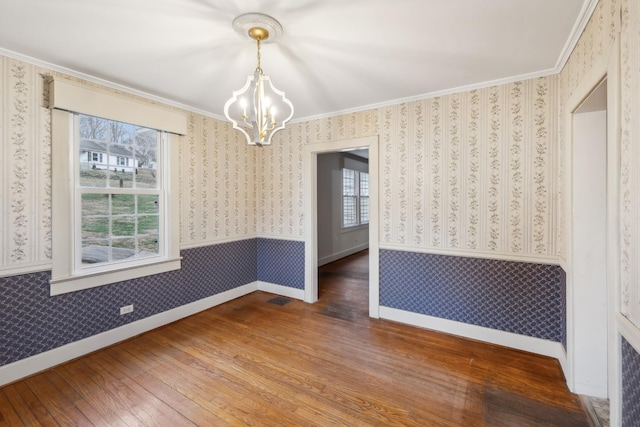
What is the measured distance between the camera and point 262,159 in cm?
434

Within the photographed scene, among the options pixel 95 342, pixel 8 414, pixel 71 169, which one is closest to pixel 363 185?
pixel 71 169

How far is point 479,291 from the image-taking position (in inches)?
112

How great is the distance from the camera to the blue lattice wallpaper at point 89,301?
2213mm

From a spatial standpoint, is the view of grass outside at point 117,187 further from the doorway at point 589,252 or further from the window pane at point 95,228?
the doorway at point 589,252

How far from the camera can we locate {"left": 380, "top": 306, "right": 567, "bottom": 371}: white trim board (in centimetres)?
253

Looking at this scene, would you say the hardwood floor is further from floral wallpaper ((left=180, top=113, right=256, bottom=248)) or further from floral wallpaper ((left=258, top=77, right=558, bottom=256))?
floral wallpaper ((left=180, top=113, right=256, bottom=248))

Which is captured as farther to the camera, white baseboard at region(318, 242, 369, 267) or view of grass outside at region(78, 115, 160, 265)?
white baseboard at region(318, 242, 369, 267)

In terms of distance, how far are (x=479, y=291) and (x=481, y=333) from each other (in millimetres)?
418

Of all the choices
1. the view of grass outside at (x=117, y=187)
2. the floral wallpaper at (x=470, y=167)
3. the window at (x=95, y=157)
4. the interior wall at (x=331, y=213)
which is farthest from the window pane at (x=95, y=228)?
the interior wall at (x=331, y=213)

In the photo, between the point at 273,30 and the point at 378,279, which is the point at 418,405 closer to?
the point at 378,279

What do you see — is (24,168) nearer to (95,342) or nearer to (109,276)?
(109,276)

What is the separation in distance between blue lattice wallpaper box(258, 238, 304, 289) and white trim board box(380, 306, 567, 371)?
130cm

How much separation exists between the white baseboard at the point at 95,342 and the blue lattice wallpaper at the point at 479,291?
7.59ft

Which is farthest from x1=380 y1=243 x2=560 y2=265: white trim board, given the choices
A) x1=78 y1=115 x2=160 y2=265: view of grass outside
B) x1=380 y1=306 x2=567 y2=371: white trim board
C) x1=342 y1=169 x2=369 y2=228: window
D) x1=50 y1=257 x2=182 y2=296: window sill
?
x1=342 y1=169 x2=369 y2=228: window
